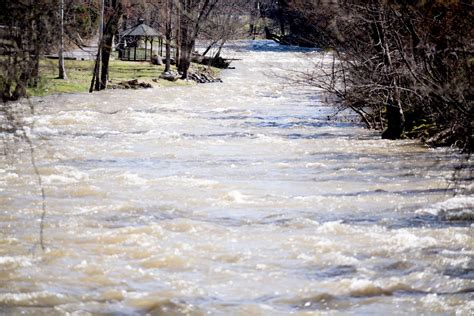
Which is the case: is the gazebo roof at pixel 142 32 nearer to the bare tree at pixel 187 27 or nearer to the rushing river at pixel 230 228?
the bare tree at pixel 187 27

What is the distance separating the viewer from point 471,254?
1062 cm

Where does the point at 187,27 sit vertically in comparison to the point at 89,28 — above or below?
below

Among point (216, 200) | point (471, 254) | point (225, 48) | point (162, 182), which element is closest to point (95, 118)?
point (162, 182)

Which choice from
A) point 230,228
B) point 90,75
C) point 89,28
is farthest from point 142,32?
point 230,228

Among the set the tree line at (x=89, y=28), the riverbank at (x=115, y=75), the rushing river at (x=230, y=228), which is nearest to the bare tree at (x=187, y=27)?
the tree line at (x=89, y=28)

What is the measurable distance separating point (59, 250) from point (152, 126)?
13.6 meters

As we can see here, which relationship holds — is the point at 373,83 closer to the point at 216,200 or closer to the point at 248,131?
the point at 248,131

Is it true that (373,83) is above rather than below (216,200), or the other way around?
above

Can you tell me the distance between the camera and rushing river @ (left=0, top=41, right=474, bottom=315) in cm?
903

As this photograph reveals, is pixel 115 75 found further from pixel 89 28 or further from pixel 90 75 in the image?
pixel 89 28

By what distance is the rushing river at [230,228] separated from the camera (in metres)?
9.03

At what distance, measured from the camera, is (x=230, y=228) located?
11.9m

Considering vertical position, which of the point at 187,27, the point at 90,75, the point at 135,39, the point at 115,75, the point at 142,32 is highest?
the point at 187,27

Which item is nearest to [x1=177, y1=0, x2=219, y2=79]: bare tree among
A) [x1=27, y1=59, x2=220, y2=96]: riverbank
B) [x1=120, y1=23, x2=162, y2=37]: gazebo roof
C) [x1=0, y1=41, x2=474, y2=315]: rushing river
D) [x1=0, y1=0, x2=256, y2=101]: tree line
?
[x1=0, y1=0, x2=256, y2=101]: tree line
